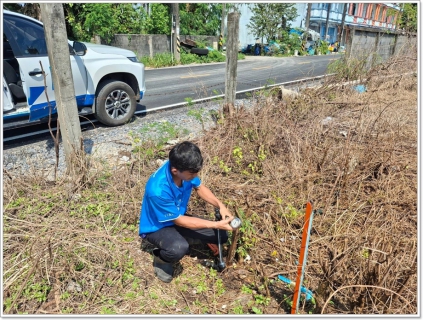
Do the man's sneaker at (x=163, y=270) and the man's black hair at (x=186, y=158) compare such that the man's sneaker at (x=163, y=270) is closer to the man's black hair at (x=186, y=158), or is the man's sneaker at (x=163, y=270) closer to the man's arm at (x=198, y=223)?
the man's arm at (x=198, y=223)

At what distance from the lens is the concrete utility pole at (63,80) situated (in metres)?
3.16

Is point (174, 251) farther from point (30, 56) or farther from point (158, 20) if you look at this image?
point (158, 20)

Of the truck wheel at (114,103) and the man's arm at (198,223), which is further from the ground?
the truck wheel at (114,103)

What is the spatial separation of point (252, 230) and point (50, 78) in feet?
12.6

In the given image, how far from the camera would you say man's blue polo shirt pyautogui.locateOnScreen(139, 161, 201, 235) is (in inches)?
97.1

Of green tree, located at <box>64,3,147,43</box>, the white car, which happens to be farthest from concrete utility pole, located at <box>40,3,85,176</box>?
green tree, located at <box>64,3,147,43</box>

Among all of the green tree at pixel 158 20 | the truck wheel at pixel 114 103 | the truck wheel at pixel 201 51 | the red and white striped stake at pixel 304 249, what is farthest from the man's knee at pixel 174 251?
the green tree at pixel 158 20

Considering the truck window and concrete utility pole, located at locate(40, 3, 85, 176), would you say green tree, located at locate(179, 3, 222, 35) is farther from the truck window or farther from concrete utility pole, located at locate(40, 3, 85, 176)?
concrete utility pole, located at locate(40, 3, 85, 176)

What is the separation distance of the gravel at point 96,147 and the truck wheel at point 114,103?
161 mm

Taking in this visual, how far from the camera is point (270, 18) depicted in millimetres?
25328

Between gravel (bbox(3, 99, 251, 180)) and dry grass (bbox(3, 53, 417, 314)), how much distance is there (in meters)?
0.38

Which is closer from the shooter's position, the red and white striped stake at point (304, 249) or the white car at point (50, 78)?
the red and white striped stake at point (304, 249)

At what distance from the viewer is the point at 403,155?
14.2 feet

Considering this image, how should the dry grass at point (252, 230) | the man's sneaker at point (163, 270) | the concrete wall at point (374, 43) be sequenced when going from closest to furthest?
the dry grass at point (252, 230), the man's sneaker at point (163, 270), the concrete wall at point (374, 43)
